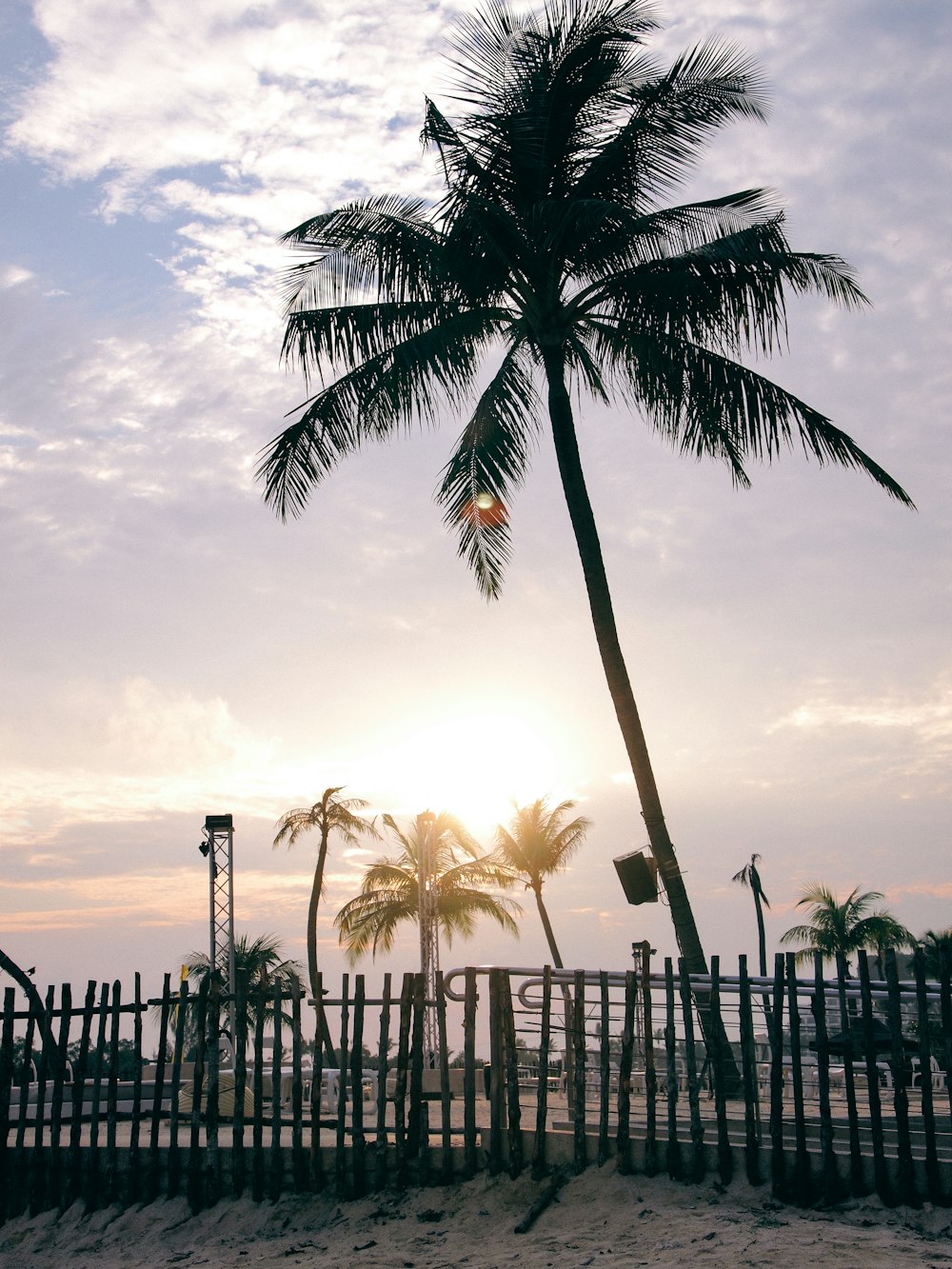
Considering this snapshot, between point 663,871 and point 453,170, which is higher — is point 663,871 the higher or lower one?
the lower one

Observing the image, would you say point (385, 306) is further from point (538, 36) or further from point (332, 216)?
point (538, 36)

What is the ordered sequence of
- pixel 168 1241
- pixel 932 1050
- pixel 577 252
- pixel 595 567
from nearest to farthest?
pixel 932 1050
pixel 168 1241
pixel 595 567
pixel 577 252

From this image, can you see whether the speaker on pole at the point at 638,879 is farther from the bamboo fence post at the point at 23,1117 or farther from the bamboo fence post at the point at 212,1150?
the bamboo fence post at the point at 23,1117

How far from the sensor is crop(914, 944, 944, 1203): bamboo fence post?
7691 mm

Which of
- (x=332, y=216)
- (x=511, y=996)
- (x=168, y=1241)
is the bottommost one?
(x=168, y=1241)

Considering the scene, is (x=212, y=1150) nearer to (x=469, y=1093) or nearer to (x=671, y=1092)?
(x=469, y=1093)

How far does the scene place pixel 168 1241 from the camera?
9648 millimetres

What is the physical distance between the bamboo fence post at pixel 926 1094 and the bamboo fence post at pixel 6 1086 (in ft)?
26.6

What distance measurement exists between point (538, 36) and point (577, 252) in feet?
8.57

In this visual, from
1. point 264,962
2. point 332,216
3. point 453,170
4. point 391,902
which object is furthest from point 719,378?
point 264,962

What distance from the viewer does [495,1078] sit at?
9430 mm

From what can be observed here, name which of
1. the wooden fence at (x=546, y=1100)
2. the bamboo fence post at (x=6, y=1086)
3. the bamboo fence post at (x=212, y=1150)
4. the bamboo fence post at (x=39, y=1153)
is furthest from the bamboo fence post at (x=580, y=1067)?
the bamboo fence post at (x=6, y=1086)

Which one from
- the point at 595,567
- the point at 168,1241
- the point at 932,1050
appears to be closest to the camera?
the point at 932,1050

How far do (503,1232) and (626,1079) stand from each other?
4.58ft
